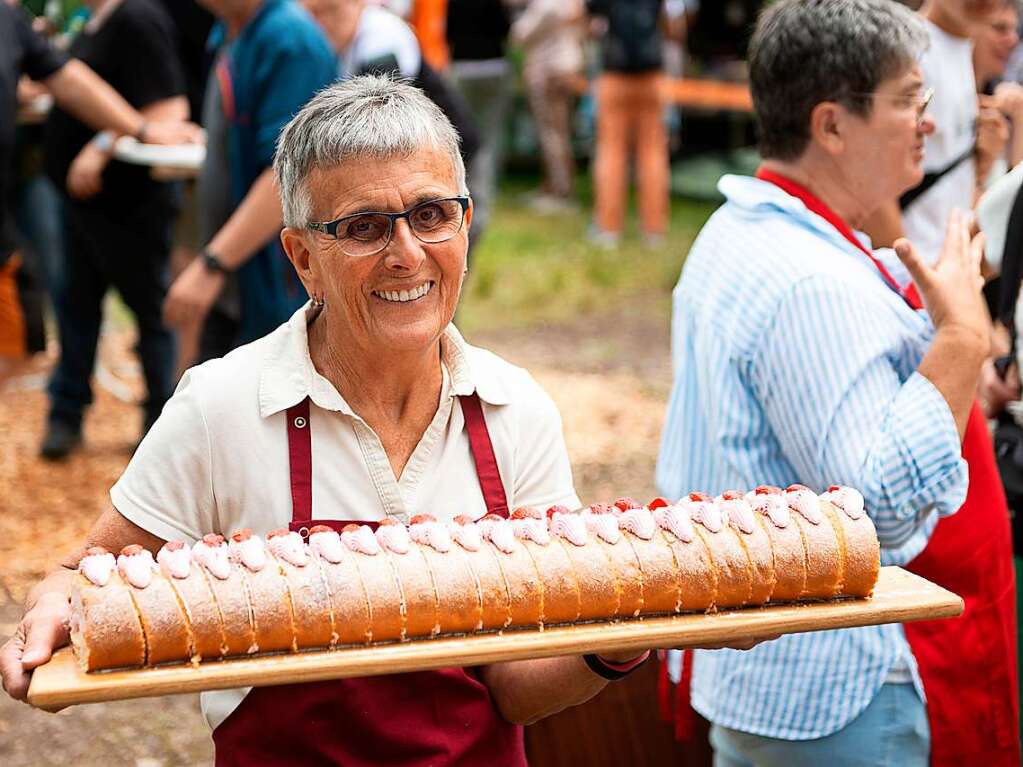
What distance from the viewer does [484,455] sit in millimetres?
2354

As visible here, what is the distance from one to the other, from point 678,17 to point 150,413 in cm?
859

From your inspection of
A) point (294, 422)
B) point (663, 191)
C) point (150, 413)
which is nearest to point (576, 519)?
point (294, 422)

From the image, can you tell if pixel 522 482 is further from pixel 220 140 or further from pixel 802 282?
pixel 220 140

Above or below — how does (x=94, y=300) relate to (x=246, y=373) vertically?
below

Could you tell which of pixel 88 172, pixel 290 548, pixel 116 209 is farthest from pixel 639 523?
pixel 116 209

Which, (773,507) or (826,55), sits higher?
(826,55)

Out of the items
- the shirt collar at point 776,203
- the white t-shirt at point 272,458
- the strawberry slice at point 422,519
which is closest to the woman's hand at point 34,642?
the white t-shirt at point 272,458

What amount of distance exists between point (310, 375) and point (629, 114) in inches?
397

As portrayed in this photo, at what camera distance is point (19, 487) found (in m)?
6.64

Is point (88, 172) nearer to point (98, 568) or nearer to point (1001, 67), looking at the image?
point (1001, 67)

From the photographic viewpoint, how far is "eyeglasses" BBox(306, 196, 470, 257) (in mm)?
2166

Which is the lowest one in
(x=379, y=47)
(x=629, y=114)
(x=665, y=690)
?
(x=629, y=114)

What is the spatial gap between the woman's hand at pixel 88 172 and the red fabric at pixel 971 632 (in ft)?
13.6

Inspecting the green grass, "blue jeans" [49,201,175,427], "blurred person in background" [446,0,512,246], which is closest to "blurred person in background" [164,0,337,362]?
"blue jeans" [49,201,175,427]
